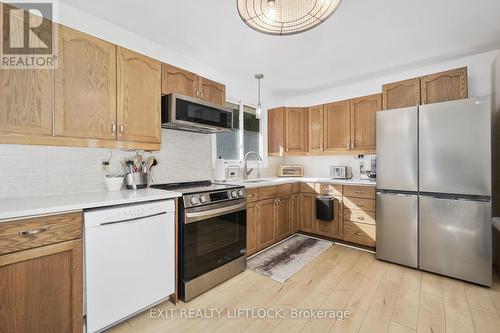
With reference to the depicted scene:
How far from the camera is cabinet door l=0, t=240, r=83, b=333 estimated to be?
1181 mm

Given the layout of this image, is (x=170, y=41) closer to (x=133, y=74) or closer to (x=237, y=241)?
(x=133, y=74)

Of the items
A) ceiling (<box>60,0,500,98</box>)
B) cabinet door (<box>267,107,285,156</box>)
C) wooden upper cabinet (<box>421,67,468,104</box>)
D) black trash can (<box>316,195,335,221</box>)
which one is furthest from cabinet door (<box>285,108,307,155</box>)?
wooden upper cabinet (<box>421,67,468,104</box>)

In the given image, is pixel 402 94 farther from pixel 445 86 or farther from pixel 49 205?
pixel 49 205

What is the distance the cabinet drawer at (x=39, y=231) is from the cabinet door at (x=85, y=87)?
0.66 meters

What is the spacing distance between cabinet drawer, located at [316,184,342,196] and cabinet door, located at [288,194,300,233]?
384mm

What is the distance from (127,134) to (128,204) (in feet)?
2.18

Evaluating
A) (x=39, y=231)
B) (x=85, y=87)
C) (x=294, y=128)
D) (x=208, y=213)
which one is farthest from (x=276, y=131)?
(x=39, y=231)

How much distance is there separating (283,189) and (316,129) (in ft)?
4.21

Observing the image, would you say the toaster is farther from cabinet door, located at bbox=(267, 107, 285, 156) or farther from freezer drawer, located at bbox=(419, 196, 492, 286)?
freezer drawer, located at bbox=(419, 196, 492, 286)

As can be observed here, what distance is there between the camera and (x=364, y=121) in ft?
10.7

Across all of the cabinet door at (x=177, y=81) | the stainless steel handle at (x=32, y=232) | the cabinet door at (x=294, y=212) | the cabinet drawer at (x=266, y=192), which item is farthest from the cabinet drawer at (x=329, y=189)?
the stainless steel handle at (x=32, y=232)

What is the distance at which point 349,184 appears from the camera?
10.0 ft

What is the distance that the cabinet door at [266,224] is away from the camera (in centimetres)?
287

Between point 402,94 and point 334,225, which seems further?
point 334,225
